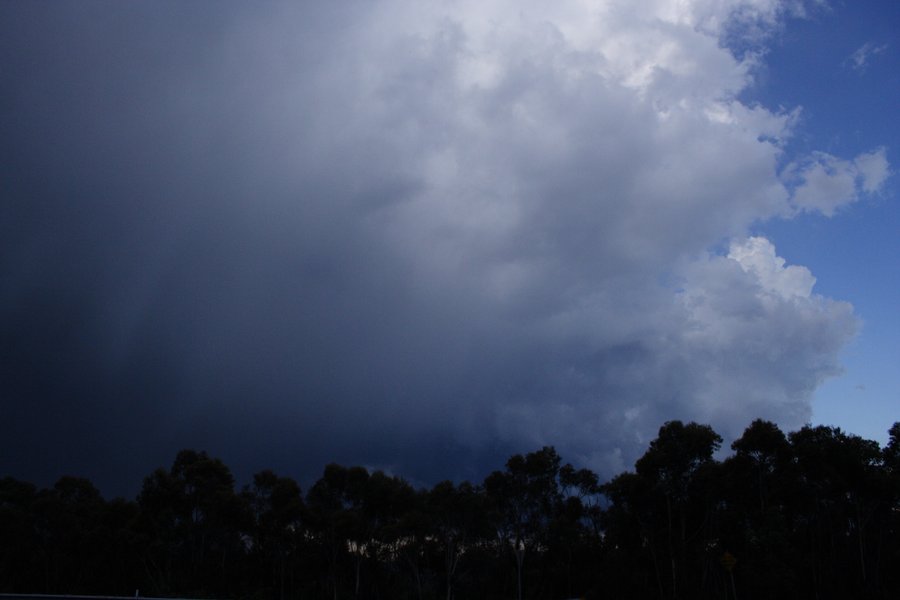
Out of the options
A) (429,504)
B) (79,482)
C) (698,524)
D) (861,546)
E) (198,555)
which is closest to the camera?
(861,546)

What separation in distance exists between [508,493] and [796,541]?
24.6 meters

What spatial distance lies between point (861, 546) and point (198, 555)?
181ft

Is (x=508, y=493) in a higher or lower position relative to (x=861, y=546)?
higher

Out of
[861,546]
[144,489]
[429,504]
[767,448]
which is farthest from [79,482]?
[861,546]

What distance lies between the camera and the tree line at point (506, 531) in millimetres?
52156

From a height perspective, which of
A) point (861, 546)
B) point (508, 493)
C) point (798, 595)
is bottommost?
point (798, 595)

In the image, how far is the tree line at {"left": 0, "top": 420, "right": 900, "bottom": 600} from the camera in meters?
52.2

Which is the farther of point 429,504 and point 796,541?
point 429,504

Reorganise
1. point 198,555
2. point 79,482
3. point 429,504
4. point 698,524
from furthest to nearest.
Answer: point 79,482, point 198,555, point 429,504, point 698,524

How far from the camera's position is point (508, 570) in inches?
2601

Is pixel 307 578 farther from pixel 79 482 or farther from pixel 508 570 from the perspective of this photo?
pixel 79 482

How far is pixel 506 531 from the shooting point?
6675cm

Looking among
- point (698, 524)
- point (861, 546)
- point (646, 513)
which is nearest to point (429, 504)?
point (646, 513)

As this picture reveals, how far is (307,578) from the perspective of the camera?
2655 inches
